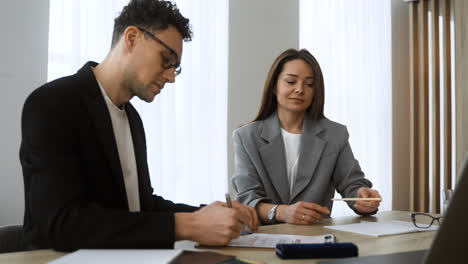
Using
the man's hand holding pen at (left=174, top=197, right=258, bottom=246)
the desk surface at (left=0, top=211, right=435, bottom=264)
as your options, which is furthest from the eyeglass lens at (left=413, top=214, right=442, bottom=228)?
the man's hand holding pen at (left=174, top=197, right=258, bottom=246)

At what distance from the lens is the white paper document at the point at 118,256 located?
0.84 meters

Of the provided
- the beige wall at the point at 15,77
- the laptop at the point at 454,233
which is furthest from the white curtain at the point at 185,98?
the laptop at the point at 454,233

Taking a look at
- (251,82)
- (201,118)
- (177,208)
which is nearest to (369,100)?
(251,82)

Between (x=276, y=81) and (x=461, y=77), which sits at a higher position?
(x=461, y=77)

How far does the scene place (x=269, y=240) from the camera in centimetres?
117

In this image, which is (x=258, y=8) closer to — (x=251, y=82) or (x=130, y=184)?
(x=251, y=82)

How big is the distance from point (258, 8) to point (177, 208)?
9.45 feet

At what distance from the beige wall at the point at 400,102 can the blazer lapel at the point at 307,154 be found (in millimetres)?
3415

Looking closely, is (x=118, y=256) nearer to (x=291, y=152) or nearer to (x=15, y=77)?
(x=291, y=152)

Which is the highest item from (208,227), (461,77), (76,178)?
(461,77)

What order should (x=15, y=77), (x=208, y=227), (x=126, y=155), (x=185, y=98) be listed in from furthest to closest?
(x=185, y=98)
(x=15, y=77)
(x=126, y=155)
(x=208, y=227)

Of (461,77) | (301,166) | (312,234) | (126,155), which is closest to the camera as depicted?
(312,234)

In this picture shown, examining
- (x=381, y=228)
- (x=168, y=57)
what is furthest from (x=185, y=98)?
(x=381, y=228)

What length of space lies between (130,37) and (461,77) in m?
4.15
